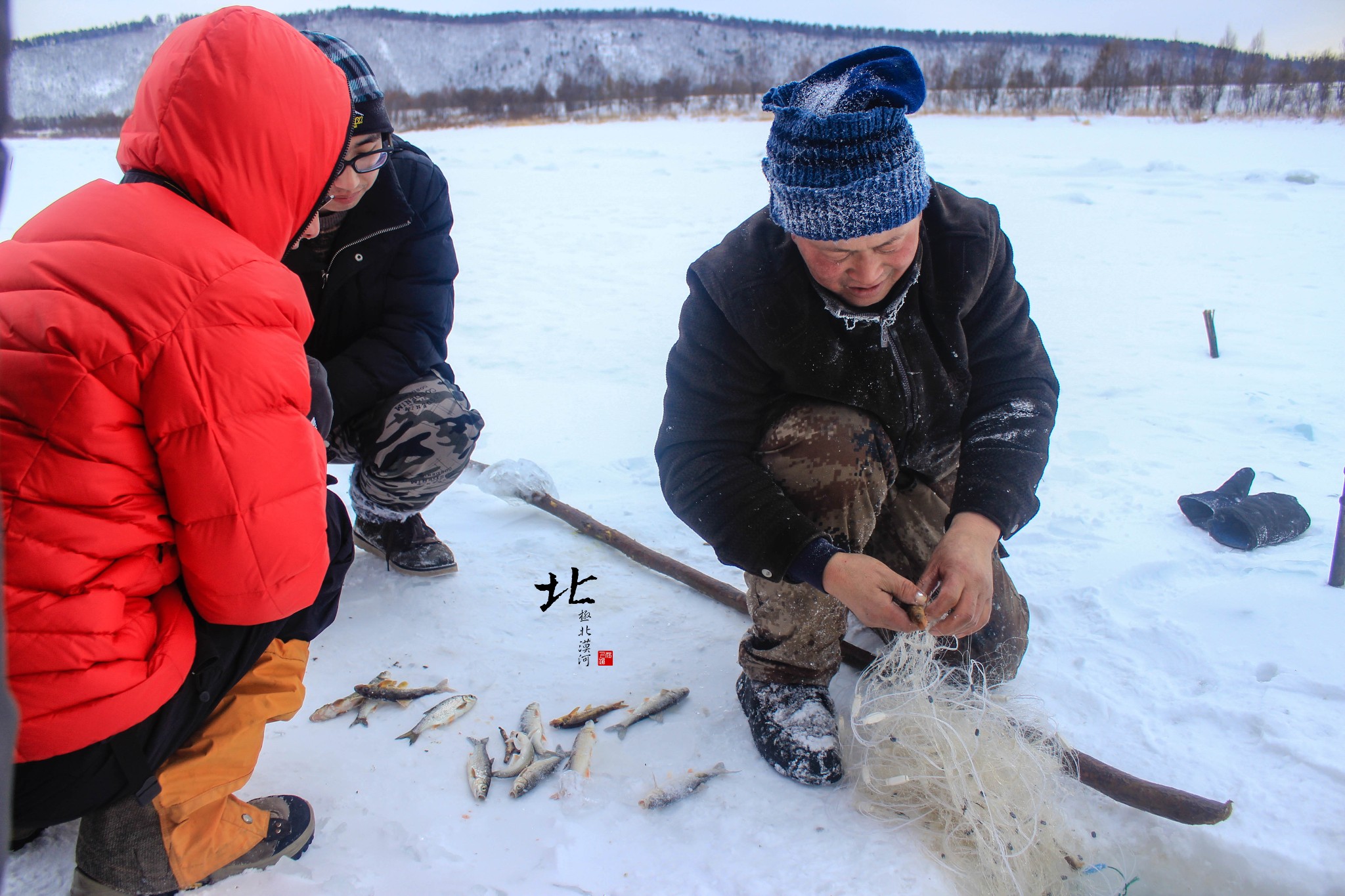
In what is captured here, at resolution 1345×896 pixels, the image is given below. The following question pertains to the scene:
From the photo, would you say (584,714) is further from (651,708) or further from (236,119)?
(236,119)

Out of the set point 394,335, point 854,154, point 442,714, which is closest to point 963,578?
point 854,154

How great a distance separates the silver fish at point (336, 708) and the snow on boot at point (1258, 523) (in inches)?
96.6

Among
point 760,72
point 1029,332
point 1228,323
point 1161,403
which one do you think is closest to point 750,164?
point 1228,323

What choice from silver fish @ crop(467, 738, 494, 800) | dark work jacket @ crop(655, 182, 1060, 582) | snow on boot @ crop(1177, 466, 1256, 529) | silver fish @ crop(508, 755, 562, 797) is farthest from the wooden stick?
snow on boot @ crop(1177, 466, 1256, 529)

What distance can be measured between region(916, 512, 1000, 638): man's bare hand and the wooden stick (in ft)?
1.25

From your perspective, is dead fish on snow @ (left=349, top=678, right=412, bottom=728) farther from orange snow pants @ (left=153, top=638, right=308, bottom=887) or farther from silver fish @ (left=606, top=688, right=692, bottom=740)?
silver fish @ (left=606, top=688, right=692, bottom=740)

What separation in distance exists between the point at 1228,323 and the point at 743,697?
157 inches

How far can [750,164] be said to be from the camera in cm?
1041

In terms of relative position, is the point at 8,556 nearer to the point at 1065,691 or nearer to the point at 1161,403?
the point at 1065,691

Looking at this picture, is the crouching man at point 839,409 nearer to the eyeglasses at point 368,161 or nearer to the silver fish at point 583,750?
the silver fish at point 583,750

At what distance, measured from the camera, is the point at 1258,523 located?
7.90 feet

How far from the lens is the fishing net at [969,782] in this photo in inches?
61.2

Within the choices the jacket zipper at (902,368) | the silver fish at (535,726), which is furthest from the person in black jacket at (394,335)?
the jacket zipper at (902,368)

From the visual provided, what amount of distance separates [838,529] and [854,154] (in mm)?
752
